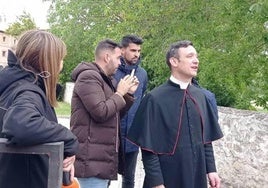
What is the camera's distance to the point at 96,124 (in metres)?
3.39

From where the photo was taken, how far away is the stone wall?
5.70 m

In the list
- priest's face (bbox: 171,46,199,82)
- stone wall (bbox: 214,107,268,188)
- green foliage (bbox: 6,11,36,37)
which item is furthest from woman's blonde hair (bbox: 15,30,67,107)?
green foliage (bbox: 6,11,36,37)

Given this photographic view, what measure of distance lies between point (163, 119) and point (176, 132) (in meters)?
0.14

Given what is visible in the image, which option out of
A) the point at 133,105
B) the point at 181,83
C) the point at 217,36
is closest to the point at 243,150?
the point at 133,105

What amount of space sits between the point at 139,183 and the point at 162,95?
8.70 ft

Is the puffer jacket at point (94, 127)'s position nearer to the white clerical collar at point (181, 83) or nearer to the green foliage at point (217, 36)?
the white clerical collar at point (181, 83)

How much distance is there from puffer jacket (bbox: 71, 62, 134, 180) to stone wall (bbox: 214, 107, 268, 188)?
282 cm

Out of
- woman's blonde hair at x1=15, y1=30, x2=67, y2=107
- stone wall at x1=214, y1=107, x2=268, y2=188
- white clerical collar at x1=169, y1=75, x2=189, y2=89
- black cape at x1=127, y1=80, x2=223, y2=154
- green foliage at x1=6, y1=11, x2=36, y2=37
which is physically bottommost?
stone wall at x1=214, y1=107, x2=268, y2=188

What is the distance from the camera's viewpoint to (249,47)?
6750 mm

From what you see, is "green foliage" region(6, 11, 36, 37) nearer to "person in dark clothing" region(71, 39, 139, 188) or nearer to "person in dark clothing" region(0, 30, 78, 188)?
"person in dark clothing" region(71, 39, 139, 188)

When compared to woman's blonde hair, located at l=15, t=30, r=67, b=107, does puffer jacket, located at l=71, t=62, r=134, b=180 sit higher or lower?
lower

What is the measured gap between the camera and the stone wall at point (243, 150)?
5.70 metres

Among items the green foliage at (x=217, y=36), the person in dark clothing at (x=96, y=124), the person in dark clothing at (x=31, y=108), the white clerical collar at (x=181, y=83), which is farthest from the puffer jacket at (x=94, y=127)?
the green foliage at (x=217, y=36)

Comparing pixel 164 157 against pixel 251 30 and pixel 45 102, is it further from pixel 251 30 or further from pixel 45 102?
pixel 251 30
